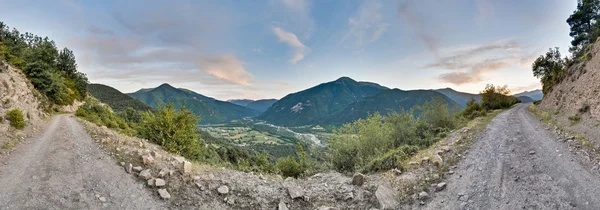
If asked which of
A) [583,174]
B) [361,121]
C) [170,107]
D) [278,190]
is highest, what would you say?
[170,107]

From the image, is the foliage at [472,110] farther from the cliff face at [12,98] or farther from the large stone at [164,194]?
the cliff face at [12,98]

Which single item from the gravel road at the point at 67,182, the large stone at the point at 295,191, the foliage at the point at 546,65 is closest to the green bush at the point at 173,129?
the gravel road at the point at 67,182

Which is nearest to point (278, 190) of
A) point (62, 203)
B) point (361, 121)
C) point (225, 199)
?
point (225, 199)

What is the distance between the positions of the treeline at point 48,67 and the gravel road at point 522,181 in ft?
99.1

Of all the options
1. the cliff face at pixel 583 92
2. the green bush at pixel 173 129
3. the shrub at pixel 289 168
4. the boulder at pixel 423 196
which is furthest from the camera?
the green bush at pixel 173 129

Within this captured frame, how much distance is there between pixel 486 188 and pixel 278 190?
5.89 m

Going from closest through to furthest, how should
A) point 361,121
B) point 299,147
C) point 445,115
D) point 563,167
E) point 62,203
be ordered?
point 62,203 < point 563,167 < point 299,147 < point 361,121 < point 445,115

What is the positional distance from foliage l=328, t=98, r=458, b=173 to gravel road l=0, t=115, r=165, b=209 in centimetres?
822

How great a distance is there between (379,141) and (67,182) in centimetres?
1314

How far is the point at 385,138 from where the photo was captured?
13.9 m

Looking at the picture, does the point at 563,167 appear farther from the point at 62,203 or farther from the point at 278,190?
the point at 62,203

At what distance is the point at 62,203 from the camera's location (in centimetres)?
553

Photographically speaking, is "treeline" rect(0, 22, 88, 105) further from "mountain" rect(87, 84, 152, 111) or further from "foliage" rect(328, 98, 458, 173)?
"mountain" rect(87, 84, 152, 111)

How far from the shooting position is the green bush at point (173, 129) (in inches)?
515
